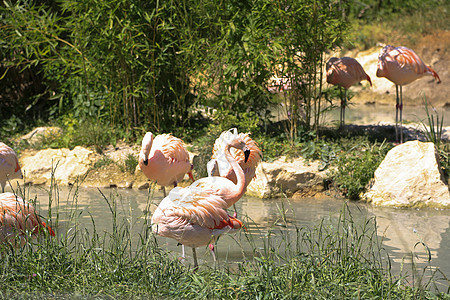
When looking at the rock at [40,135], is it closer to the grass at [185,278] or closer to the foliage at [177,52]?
the foliage at [177,52]

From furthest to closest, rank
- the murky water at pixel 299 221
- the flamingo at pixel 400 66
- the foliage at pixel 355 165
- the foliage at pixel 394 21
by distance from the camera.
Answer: the foliage at pixel 394 21 < the flamingo at pixel 400 66 < the foliage at pixel 355 165 < the murky water at pixel 299 221

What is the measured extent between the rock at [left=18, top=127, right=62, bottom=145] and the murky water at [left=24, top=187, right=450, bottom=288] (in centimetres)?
132

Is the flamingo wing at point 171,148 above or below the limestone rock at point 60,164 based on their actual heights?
above

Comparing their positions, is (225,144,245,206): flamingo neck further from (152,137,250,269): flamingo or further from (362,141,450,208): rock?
(362,141,450,208): rock

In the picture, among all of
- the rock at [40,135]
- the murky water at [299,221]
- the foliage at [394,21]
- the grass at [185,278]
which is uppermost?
the foliage at [394,21]

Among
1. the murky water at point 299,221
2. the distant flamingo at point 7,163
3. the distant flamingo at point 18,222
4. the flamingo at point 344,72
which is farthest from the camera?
the flamingo at point 344,72

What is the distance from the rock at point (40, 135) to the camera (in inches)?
328

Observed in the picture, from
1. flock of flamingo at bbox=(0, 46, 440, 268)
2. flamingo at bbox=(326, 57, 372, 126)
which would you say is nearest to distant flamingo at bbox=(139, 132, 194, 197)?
flock of flamingo at bbox=(0, 46, 440, 268)

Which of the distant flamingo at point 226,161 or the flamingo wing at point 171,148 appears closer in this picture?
the distant flamingo at point 226,161

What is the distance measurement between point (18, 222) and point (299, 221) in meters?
2.86

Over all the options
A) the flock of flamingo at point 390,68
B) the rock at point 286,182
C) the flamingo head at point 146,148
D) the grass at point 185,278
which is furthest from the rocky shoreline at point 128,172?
the grass at point 185,278

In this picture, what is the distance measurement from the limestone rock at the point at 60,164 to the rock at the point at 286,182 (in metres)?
2.31

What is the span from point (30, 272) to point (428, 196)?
14.4ft

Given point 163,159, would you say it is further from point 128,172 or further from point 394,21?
point 394,21
